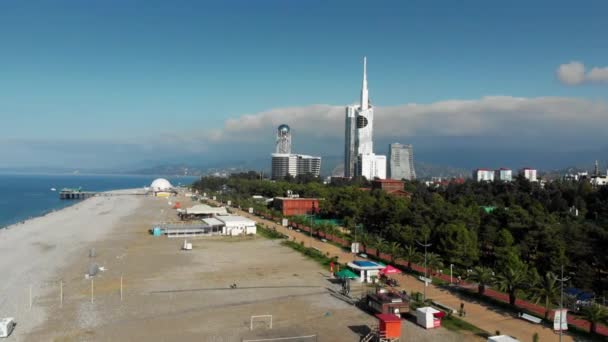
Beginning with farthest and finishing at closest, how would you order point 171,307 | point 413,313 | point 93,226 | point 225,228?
point 93,226
point 225,228
point 171,307
point 413,313

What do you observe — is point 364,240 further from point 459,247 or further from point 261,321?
point 261,321

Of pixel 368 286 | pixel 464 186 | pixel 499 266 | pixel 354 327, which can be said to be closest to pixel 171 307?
pixel 354 327

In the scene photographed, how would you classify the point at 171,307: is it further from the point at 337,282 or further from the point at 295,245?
the point at 295,245

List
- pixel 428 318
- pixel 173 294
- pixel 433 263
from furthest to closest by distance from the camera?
pixel 433 263 → pixel 173 294 → pixel 428 318

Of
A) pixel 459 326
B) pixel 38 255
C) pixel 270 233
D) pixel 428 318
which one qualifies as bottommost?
pixel 38 255

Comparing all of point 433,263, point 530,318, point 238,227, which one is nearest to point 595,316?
point 530,318

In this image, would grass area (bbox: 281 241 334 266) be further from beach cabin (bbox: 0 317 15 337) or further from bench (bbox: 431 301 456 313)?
beach cabin (bbox: 0 317 15 337)

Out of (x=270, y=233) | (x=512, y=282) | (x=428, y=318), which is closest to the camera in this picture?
(x=428, y=318)

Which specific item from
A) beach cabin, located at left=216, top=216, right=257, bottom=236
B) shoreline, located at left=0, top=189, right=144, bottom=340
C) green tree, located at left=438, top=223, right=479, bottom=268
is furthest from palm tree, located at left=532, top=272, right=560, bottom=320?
beach cabin, located at left=216, top=216, right=257, bottom=236
